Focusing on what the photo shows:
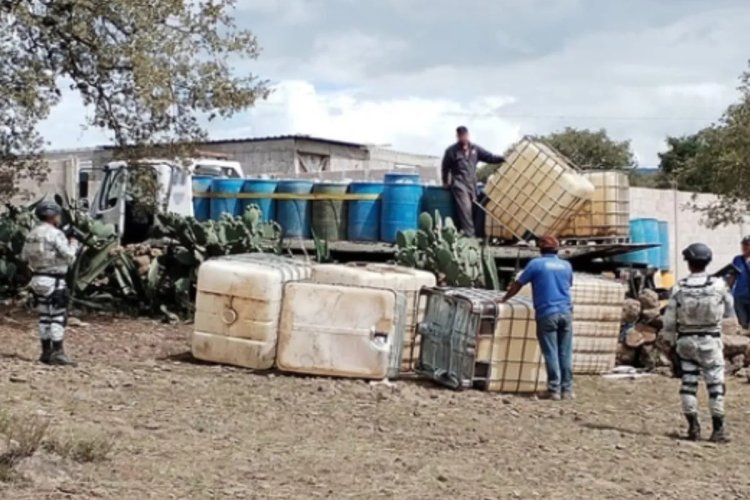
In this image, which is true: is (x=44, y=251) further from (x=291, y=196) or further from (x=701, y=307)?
(x=291, y=196)

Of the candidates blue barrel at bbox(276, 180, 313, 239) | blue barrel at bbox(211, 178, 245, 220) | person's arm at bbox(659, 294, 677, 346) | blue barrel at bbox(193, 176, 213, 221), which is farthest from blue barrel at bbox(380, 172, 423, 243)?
person's arm at bbox(659, 294, 677, 346)

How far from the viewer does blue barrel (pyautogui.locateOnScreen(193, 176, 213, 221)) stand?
54.6ft

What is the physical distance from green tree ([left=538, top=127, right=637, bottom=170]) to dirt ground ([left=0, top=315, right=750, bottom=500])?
37.2 meters

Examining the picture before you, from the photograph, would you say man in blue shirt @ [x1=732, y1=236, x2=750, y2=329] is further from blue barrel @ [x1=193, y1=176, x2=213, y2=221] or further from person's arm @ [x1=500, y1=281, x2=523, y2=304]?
blue barrel @ [x1=193, y1=176, x2=213, y2=221]

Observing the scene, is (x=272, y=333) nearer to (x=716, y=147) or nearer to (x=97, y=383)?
(x=97, y=383)

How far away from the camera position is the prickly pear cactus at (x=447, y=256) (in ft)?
39.3

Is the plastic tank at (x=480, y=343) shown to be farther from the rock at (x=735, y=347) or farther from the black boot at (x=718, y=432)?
the rock at (x=735, y=347)

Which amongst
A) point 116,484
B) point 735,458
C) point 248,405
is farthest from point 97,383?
point 735,458

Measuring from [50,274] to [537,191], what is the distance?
247 inches

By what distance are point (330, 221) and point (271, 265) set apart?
5.16 meters

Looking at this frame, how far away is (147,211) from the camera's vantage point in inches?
604

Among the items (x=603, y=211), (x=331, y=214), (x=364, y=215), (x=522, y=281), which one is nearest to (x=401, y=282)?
(x=522, y=281)

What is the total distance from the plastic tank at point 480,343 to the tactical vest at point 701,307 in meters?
1.87

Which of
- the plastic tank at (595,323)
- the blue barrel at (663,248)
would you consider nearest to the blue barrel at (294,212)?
the blue barrel at (663,248)
